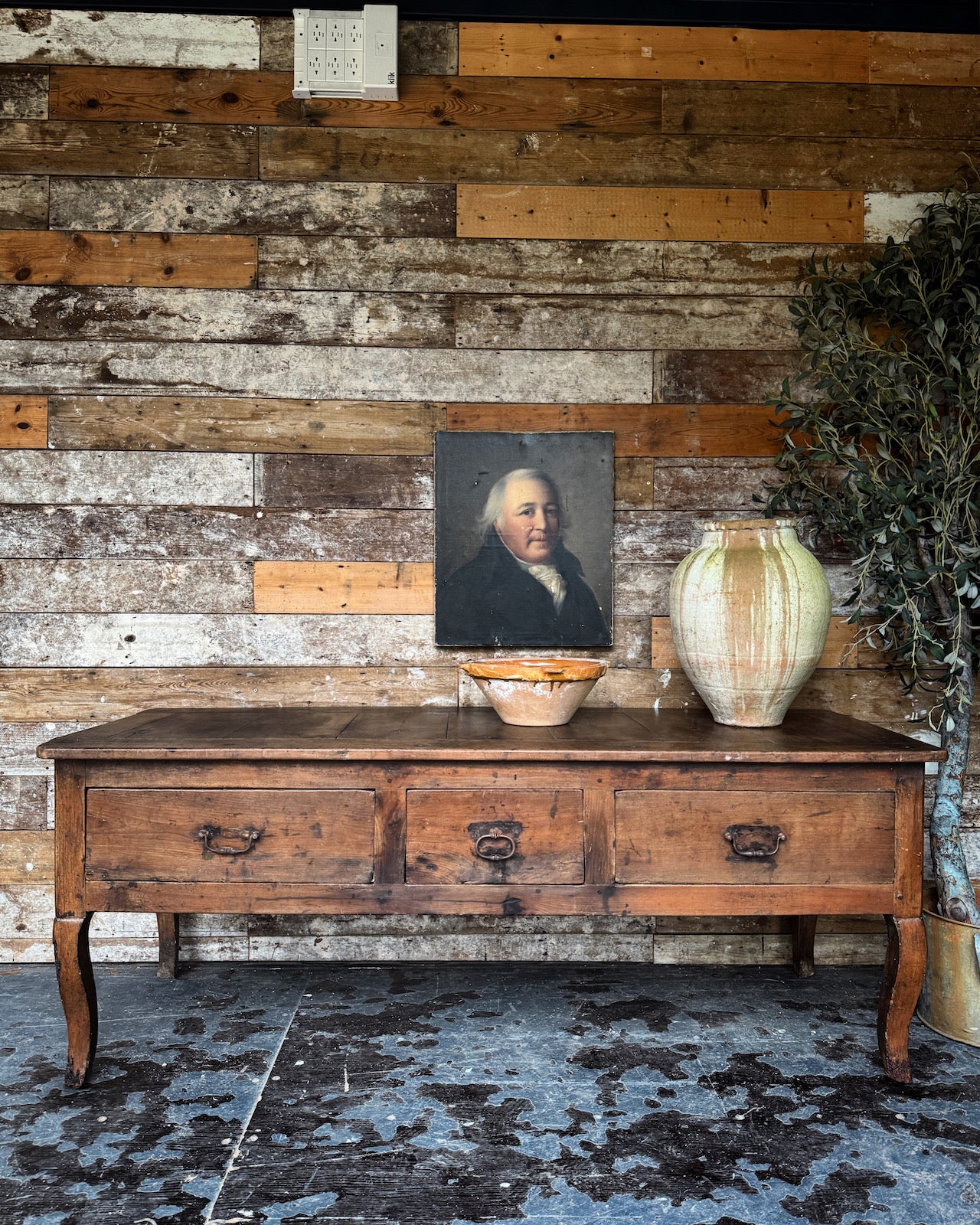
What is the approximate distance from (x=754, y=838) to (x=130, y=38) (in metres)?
2.69

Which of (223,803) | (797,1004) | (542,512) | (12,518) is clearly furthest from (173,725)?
(797,1004)

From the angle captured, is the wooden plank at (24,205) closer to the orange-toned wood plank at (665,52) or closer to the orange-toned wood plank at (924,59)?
the orange-toned wood plank at (665,52)

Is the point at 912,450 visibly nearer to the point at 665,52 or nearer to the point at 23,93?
the point at 665,52

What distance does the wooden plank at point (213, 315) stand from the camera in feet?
7.79

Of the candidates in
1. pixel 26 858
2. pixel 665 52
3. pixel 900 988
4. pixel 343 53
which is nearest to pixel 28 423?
pixel 26 858

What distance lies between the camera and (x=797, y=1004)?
2.18 metres

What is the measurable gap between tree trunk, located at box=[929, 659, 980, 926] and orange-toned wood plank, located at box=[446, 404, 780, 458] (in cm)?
86

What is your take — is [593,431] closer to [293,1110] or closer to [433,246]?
[433,246]

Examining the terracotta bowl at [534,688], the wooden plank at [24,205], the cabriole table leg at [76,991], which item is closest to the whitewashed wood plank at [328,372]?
the wooden plank at [24,205]

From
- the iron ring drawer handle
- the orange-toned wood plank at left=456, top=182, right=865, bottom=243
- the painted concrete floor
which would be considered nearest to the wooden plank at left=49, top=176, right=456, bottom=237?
the orange-toned wood plank at left=456, top=182, right=865, bottom=243

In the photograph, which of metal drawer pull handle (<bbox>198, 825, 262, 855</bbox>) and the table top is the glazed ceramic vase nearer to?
the table top

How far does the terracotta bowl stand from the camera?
77.0 inches

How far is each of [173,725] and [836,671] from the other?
184 centimetres

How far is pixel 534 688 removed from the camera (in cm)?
196
